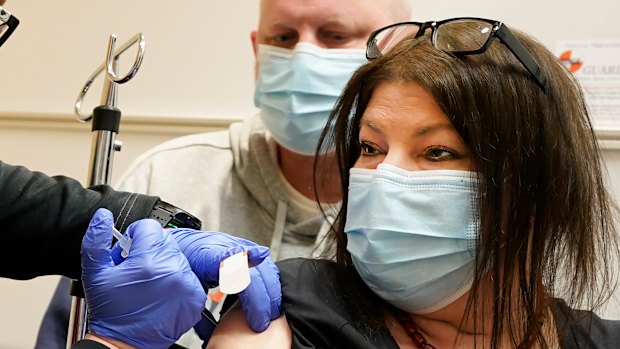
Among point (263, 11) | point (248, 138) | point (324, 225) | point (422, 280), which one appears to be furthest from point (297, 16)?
point (422, 280)

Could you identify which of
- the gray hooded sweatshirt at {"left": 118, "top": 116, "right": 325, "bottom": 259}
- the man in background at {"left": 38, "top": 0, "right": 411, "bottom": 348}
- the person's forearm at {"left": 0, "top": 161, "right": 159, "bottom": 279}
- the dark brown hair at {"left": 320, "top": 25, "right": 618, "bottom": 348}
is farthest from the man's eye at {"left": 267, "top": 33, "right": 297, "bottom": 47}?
the person's forearm at {"left": 0, "top": 161, "right": 159, "bottom": 279}

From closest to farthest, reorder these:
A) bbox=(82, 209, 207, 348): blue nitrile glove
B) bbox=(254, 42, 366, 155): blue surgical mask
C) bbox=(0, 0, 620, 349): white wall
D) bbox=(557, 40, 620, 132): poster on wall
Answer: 1. bbox=(82, 209, 207, 348): blue nitrile glove
2. bbox=(254, 42, 366, 155): blue surgical mask
3. bbox=(557, 40, 620, 132): poster on wall
4. bbox=(0, 0, 620, 349): white wall

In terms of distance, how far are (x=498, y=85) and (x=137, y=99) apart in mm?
1621

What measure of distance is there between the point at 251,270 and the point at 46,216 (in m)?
0.36

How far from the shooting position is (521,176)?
4.03 ft

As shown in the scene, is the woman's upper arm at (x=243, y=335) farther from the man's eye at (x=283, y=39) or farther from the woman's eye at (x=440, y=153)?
the man's eye at (x=283, y=39)

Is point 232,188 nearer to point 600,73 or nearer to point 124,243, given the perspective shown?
point 124,243

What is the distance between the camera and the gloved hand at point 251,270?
45.3 inches

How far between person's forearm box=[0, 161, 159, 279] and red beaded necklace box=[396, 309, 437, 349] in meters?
0.46

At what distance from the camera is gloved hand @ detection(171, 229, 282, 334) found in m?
1.15

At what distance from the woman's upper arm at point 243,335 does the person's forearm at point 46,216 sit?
23 centimetres

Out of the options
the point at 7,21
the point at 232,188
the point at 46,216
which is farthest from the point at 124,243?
the point at 232,188

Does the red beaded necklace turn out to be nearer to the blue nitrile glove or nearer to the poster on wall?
the blue nitrile glove

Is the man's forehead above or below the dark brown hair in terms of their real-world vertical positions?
above
